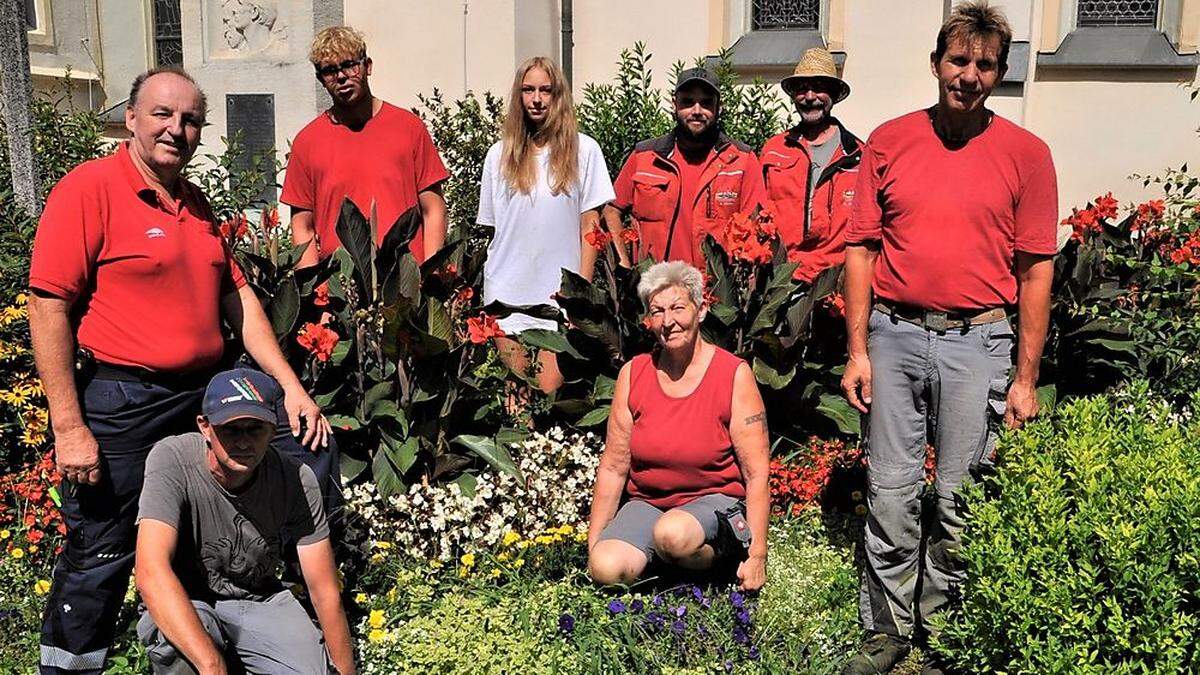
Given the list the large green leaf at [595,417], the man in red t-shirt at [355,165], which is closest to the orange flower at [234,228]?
the man in red t-shirt at [355,165]

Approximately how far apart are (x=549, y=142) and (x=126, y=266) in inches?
91.4

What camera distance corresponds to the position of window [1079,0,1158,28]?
10.4 m

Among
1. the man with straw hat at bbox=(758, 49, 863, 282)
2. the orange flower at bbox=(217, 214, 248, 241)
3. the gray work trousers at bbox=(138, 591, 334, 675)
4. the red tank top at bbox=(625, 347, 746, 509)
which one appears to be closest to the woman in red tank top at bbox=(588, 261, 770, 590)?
the red tank top at bbox=(625, 347, 746, 509)

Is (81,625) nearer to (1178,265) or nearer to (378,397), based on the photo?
(378,397)

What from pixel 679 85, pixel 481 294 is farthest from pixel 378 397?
pixel 679 85

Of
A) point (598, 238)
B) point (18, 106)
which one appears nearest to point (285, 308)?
point (598, 238)

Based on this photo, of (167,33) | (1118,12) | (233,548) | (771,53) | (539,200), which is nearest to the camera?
(233,548)

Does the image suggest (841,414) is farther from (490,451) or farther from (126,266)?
(126,266)

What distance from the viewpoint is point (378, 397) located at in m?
4.45

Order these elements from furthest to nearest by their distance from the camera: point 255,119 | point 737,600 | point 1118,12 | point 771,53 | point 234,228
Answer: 1. point 255,119
2. point 771,53
3. point 1118,12
4. point 234,228
5. point 737,600

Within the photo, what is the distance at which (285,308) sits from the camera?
4.37m

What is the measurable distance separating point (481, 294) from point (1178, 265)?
10.6 feet

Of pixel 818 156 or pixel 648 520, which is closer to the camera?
pixel 648 520

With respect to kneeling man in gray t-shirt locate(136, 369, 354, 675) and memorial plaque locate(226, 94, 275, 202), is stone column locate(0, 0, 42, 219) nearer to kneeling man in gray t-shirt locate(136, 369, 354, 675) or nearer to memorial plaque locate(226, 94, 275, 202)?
memorial plaque locate(226, 94, 275, 202)
